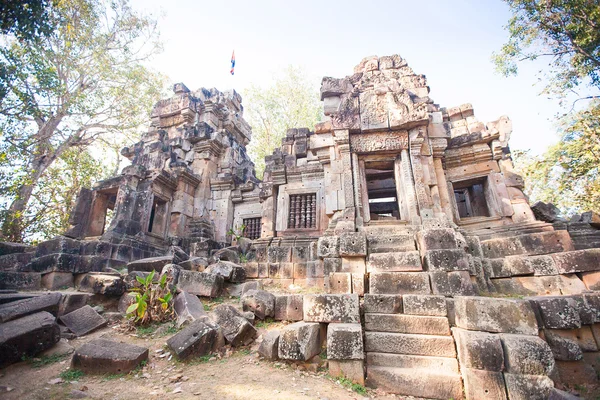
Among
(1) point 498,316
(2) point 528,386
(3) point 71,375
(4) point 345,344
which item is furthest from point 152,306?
(2) point 528,386

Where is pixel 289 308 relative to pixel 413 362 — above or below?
above

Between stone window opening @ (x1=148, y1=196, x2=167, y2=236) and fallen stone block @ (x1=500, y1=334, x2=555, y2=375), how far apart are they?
10.5 m

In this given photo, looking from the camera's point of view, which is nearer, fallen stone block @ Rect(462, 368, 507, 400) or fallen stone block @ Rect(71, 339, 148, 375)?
fallen stone block @ Rect(462, 368, 507, 400)

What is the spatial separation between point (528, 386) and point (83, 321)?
606 cm

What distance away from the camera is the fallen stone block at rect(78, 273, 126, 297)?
5285mm

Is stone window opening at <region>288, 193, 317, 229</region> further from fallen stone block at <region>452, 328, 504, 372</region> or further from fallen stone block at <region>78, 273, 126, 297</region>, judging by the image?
fallen stone block at <region>452, 328, 504, 372</region>

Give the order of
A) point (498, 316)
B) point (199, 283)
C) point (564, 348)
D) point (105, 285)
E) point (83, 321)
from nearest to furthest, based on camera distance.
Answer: point (498, 316)
point (564, 348)
point (83, 321)
point (105, 285)
point (199, 283)

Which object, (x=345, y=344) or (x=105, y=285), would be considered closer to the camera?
(x=345, y=344)

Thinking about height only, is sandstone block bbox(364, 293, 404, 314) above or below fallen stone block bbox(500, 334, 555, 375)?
above

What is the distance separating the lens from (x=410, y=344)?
3.59 meters

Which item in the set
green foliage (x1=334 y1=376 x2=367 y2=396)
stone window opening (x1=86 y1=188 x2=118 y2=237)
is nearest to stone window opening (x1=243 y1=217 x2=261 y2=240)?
stone window opening (x1=86 y1=188 x2=118 y2=237)

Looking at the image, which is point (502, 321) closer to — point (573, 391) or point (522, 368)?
point (522, 368)

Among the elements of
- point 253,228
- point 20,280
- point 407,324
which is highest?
point 253,228

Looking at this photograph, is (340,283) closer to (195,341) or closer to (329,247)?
(329,247)
